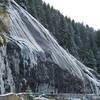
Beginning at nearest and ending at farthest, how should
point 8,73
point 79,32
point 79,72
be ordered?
→ point 8,73 < point 79,72 < point 79,32

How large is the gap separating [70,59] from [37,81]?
10.7 metres

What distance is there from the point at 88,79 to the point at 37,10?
32096mm

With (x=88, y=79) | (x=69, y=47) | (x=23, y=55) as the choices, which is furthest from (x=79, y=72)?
(x=69, y=47)

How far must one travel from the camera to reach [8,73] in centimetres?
4959

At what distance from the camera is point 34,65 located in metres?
55.3

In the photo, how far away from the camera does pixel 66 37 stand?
299ft

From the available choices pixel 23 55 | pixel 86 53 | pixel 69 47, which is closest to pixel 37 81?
pixel 23 55

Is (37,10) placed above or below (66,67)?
above

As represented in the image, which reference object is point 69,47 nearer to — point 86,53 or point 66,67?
point 86,53

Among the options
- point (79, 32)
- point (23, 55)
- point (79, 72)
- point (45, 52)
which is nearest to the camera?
point (23, 55)

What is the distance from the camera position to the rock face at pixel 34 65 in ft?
167

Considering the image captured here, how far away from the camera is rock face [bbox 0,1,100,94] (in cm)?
5088

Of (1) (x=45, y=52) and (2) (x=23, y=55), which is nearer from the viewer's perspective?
(2) (x=23, y=55)

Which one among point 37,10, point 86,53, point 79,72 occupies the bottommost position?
point 79,72
